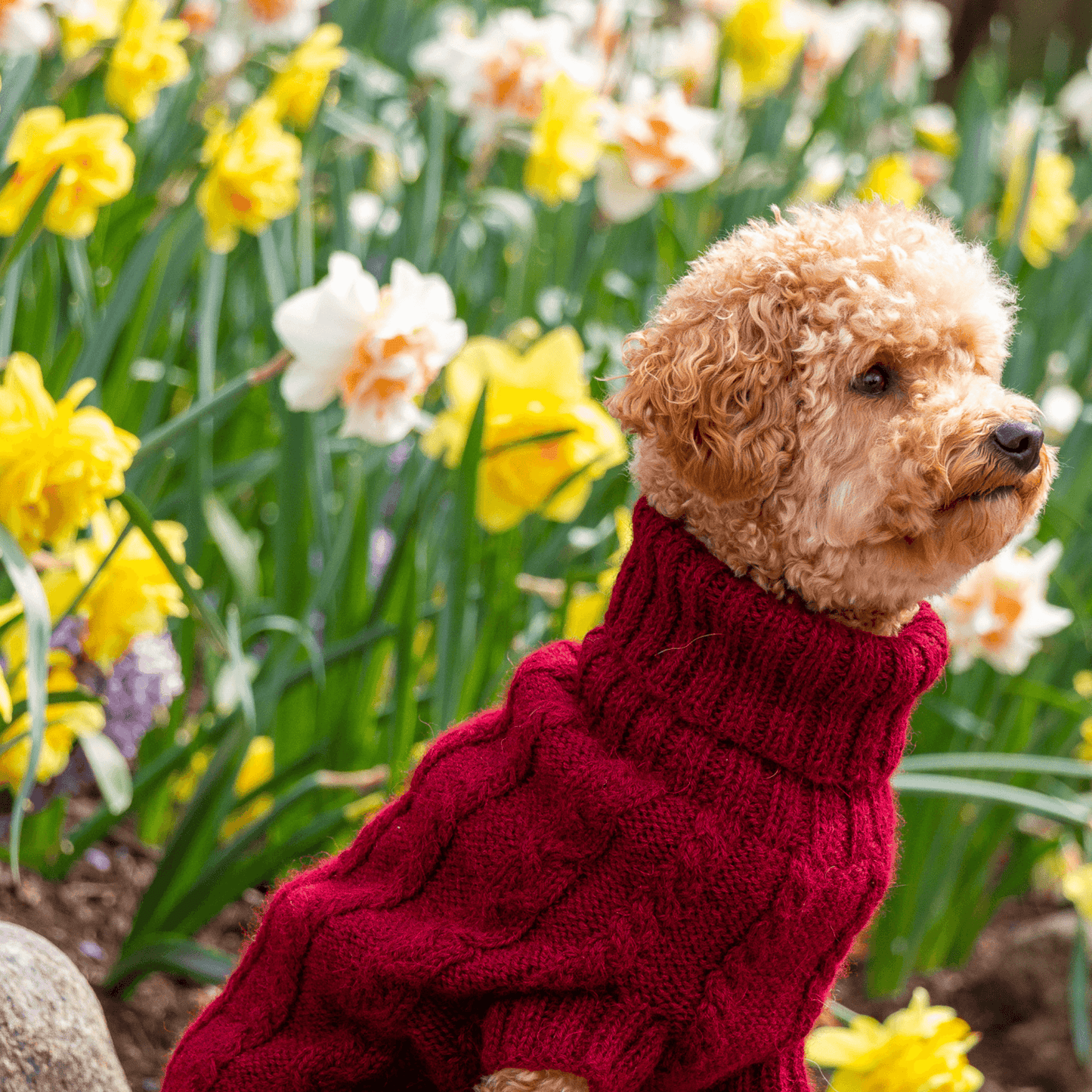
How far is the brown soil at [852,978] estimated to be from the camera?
5.54 ft

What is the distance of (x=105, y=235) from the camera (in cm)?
226

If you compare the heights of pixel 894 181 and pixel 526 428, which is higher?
pixel 894 181

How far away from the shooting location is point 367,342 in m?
1.53

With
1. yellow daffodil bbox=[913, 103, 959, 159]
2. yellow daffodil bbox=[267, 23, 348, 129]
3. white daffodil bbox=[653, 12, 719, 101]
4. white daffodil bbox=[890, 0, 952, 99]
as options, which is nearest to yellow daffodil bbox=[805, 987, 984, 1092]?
yellow daffodil bbox=[267, 23, 348, 129]

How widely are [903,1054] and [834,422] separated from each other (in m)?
0.83

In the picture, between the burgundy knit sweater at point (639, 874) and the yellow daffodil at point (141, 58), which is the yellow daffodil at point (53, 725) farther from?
the yellow daffodil at point (141, 58)

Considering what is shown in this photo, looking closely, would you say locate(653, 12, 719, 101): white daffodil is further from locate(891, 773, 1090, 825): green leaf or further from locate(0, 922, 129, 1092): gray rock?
locate(0, 922, 129, 1092): gray rock

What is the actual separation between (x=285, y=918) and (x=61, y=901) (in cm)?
86

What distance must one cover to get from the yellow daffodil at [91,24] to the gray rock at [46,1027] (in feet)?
4.92

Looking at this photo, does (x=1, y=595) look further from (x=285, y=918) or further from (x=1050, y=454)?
(x=1050, y=454)

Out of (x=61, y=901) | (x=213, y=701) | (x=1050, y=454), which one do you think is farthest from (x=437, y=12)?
(x=1050, y=454)

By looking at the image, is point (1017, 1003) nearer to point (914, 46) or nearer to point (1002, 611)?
point (1002, 611)

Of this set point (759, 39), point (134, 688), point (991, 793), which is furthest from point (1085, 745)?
point (759, 39)

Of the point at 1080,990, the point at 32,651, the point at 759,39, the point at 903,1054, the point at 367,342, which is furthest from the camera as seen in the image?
the point at 759,39
